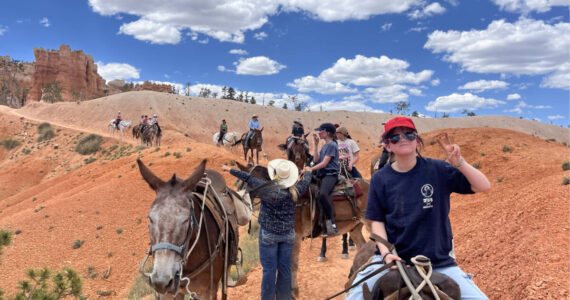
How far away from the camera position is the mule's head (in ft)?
8.98

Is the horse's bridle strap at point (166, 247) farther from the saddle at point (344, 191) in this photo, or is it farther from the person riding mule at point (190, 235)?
the saddle at point (344, 191)

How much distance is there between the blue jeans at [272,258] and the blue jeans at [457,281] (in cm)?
187

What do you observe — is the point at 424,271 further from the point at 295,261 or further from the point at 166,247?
the point at 295,261

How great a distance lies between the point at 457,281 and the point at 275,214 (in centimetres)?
251

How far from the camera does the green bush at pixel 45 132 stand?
38469 mm

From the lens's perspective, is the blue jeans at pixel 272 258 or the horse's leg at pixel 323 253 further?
the horse's leg at pixel 323 253

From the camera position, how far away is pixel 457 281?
7.89 feet

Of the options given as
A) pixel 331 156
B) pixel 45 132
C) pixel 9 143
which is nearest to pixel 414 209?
pixel 331 156

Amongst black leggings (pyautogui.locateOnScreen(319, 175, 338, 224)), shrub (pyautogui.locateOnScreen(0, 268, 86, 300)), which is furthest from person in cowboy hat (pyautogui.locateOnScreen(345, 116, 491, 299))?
shrub (pyautogui.locateOnScreen(0, 268, 86, 300))

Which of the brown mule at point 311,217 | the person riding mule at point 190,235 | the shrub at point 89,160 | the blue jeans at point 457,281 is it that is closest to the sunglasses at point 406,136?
the blue jeans at point 457,281

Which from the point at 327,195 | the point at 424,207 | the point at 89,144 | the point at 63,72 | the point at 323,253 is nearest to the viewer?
the point at 424,207

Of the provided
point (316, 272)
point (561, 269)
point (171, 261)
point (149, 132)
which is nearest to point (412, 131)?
point (171, 261)

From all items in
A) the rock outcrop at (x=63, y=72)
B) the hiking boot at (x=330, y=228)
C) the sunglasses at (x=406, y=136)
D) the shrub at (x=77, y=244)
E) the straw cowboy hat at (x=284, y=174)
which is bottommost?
the shrub at (x=77, y=244)

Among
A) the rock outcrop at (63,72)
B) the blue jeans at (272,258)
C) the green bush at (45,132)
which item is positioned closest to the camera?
the blue jeans at (272,258)
